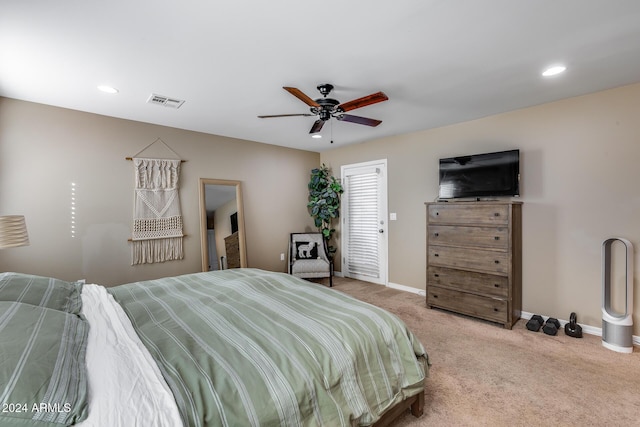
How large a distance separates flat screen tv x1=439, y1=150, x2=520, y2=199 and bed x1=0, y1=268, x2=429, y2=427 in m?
2.44

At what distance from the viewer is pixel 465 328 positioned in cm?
311

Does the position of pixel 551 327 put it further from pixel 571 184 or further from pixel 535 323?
pixel 571 184

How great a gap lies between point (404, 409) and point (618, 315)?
252 centimetres

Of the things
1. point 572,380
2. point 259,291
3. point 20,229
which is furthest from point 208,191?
point 572,380

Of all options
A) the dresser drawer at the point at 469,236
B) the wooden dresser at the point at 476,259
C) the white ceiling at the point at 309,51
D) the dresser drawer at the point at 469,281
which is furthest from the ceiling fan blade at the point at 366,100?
the dresser drawer at the point at 469,281

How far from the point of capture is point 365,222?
5.01 metres

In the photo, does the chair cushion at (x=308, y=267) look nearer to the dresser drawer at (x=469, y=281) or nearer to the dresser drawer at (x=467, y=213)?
the dresser drawer at (x=469, y=281)

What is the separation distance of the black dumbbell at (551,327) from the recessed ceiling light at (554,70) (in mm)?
2417

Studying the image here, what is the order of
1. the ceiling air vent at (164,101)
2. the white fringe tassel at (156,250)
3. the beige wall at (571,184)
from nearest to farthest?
the beige wall at (571,184) → the ceiling air vent at (164,101) → the white fringe tassel at (156,250)

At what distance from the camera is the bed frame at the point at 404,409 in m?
1.55

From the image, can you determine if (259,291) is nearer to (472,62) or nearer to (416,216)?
(472,62)

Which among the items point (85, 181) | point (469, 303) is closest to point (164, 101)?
point (85, 181)

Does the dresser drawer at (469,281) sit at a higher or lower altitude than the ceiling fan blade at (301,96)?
lower

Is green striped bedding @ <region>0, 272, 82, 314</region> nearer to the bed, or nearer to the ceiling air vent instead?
the bed
